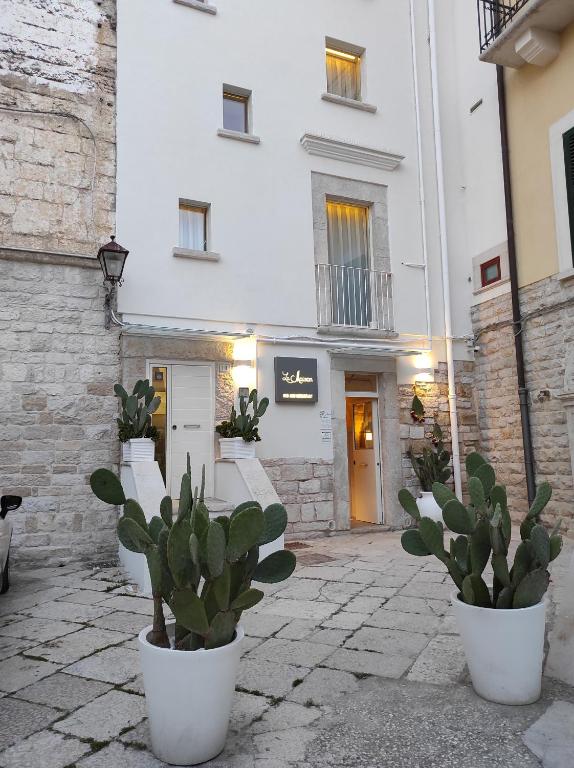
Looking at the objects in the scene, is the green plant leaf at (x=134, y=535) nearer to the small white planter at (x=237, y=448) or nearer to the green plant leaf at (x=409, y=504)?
the green plant leaf at (x=409, y=504)

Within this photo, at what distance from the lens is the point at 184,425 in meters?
7.36

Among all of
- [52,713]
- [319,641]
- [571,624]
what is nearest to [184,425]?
[319,641]

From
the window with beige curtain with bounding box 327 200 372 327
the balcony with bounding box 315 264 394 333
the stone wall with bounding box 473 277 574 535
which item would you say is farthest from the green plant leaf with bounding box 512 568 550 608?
the window with beige curtain with bounding box 327 200 372 327

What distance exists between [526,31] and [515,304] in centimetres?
357

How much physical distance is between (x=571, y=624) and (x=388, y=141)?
7.97m

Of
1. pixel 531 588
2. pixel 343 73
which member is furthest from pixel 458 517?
pixel 343 73

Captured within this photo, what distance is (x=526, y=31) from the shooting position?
7367mm

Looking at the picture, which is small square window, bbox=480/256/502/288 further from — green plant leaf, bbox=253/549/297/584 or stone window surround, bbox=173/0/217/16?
green plant leaf, bbox=253/549/297/584

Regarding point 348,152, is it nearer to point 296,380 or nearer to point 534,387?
point 296,380

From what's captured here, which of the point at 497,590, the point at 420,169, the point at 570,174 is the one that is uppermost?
the point at 420,169

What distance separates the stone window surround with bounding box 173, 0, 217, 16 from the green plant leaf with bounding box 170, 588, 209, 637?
8.41m

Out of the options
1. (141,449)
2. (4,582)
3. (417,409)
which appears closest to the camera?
(4,582)

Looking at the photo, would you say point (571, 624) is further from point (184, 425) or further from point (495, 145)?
point (495, 145)

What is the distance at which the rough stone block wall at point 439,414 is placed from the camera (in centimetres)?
859
